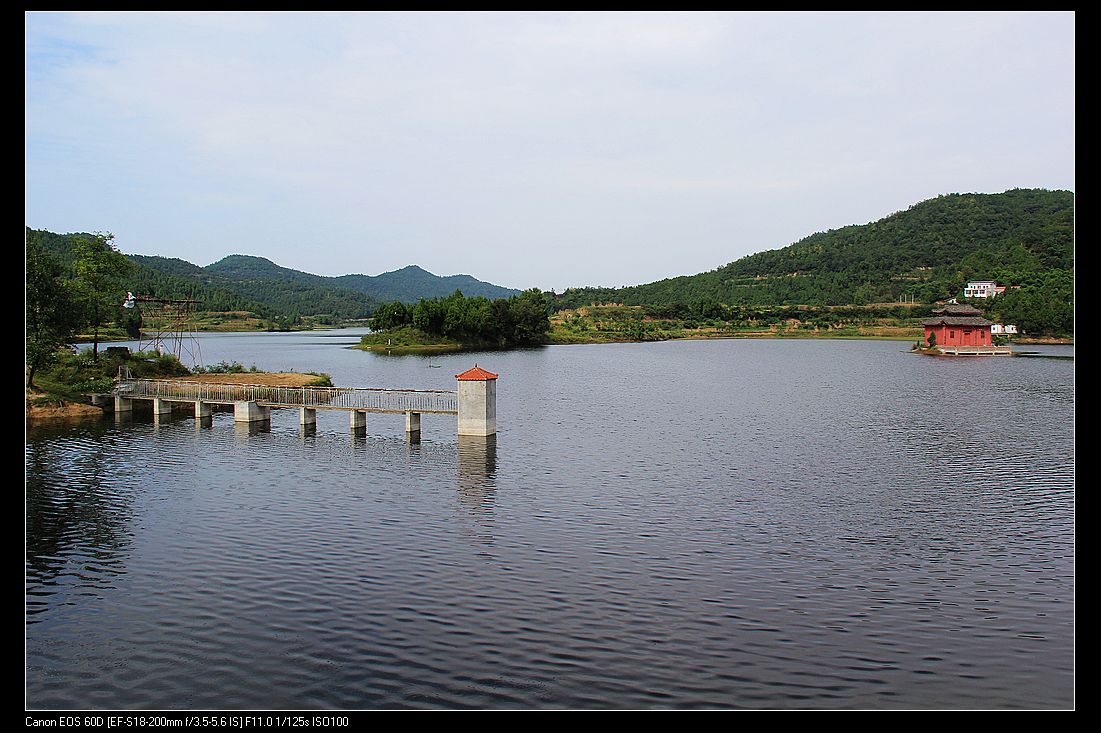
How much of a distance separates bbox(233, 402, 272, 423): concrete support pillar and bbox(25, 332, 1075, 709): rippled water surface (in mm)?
2144

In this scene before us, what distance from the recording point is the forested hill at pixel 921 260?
130250 millimetres

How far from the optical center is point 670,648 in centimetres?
1095

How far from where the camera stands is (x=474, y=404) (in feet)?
93.2

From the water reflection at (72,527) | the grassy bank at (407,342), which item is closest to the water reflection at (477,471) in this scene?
the water reflection at (72,527)

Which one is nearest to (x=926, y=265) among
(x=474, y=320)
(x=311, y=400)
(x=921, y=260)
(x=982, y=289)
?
(x=921, y=260)

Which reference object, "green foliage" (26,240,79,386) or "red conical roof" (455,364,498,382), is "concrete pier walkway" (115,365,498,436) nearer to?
"red conical roof" (455,364,498,382)

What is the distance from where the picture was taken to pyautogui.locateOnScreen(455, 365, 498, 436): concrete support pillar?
28.2m

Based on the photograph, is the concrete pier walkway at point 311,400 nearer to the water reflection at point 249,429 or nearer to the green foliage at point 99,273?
the water reflection at point 249,429

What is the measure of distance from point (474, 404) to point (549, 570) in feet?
48.0

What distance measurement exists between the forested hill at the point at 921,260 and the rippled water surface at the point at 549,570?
3950 inches

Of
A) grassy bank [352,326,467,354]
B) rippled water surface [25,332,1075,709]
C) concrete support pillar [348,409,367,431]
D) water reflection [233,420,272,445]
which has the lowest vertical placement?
rippled water surface [25,332,1075,709]

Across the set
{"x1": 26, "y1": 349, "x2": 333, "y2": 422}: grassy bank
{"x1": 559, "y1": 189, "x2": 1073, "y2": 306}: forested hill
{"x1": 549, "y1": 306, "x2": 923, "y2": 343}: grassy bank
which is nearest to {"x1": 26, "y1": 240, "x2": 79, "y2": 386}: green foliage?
{"x1": 26, "y1": 349, "x2": 333, "y2": 422}: grassy bank

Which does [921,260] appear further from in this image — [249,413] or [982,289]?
[249,413]
